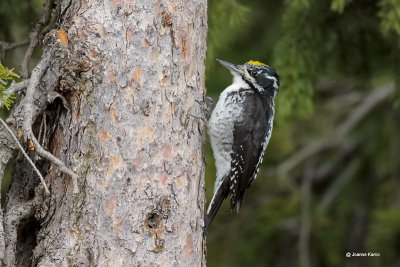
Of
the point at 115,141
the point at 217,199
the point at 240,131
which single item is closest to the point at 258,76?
the point at 240,131

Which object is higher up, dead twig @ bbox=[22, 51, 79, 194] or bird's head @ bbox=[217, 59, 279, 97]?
bird's head @ bbox=[217, 59, 279, 97]

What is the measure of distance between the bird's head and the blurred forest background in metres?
0.12

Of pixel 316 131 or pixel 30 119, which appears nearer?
pixel 30 119

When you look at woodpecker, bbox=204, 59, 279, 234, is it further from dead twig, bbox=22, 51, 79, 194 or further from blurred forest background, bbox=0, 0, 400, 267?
dead twig, bbox=22, 51, 79, 194

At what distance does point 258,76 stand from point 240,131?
1.58ft

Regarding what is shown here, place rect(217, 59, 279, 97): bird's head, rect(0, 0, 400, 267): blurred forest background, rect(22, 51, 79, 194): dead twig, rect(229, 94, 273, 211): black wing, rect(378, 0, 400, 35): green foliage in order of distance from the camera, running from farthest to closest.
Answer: rect(217, 59, 279, 97): bird's head, rect(0, 0, 400, 267): blurred forest background, rect(229, 94, 273, 211): black wing, rect(378, 0, 400, 35): green foliage, rect(22, 51, 79, 194): dead twig

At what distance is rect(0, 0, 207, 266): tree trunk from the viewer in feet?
11.4

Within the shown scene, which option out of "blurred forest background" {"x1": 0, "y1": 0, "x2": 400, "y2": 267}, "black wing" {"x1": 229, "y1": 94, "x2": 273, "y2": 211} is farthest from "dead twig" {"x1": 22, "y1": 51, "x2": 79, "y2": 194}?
"black wing" {"x1": 229, "y1": 94, "x2": 273, "y2": 211}

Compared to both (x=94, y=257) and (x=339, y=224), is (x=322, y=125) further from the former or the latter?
(x=94, y=257)

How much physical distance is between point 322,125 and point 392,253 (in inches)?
59.2

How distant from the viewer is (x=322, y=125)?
266 inches

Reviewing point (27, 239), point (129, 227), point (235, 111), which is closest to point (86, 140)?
point (129, 227)

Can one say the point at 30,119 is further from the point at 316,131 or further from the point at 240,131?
the point at 316,131

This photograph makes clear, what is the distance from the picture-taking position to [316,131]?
6777mm
